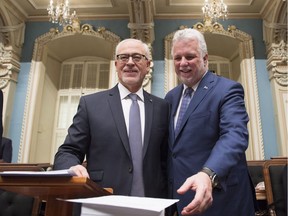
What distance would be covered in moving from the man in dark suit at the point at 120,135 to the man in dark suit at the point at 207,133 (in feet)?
0.32

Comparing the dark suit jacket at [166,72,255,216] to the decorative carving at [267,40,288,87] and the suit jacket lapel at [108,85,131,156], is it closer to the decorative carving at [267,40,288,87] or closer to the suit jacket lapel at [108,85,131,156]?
the suit jacket lapel at [108,85,131,156]

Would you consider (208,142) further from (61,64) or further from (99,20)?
(61,64)

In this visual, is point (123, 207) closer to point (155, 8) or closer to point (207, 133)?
point (207, 133)

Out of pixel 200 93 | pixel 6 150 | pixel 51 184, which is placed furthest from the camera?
pixel 6 150

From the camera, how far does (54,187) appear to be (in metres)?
0.99

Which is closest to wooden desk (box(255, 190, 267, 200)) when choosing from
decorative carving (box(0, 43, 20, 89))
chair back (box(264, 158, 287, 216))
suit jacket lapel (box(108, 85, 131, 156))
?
chair back (box(264, 158, 287, 216))

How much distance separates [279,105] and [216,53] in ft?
6.57

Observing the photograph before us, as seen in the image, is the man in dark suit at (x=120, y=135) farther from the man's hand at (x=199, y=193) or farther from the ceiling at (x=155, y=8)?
the ceiling at (x=155, y=8)

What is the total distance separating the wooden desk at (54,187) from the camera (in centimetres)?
95

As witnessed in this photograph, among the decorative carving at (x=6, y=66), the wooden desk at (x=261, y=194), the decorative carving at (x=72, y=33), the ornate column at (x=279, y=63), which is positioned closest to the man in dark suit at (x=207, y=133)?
the wooden desk at (x=261, y=194)

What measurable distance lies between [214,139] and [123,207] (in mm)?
810

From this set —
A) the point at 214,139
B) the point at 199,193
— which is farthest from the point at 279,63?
the point at 199,193

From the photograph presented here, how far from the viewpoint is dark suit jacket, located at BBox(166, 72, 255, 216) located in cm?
143

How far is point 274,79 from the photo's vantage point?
242 inches
